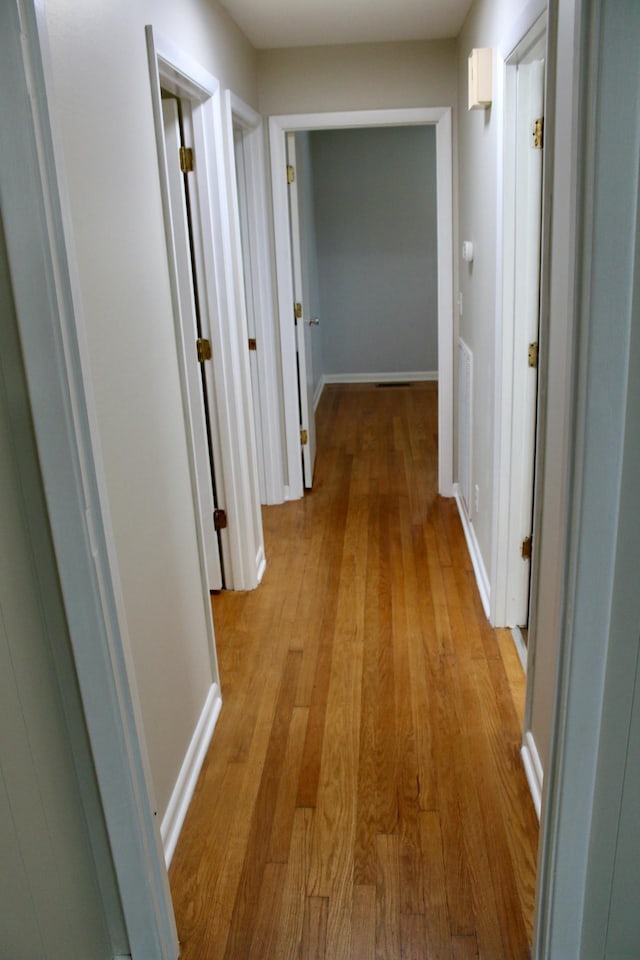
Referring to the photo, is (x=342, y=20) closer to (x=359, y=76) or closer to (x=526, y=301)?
(x=359, y=76)

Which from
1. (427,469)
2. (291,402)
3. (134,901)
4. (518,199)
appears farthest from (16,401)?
(427,469)

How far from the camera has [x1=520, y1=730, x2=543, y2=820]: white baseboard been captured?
2.14 m

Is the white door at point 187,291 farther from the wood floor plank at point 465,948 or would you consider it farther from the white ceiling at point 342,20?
the wood floor plank at point 465,948

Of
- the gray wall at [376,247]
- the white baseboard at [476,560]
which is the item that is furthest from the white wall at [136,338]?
the gray wall at [376,247]

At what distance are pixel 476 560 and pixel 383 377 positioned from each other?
13.5 feet

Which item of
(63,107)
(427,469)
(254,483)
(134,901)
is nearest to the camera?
(63,107)

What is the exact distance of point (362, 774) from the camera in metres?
2.32

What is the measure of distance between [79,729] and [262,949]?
2.31ft

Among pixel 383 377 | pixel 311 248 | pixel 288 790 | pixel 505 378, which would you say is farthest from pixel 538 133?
pixel 383 377

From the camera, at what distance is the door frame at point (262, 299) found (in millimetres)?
3961

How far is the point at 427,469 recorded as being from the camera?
4992 millimetres

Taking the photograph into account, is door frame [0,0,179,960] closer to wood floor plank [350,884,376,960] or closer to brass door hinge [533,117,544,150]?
wood floor plank [350,884,376,960]

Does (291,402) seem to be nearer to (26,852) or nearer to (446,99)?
(446,99)

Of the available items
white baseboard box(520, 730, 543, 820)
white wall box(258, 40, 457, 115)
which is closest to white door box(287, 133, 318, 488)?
white wall box(258, 40, 457, 115)
